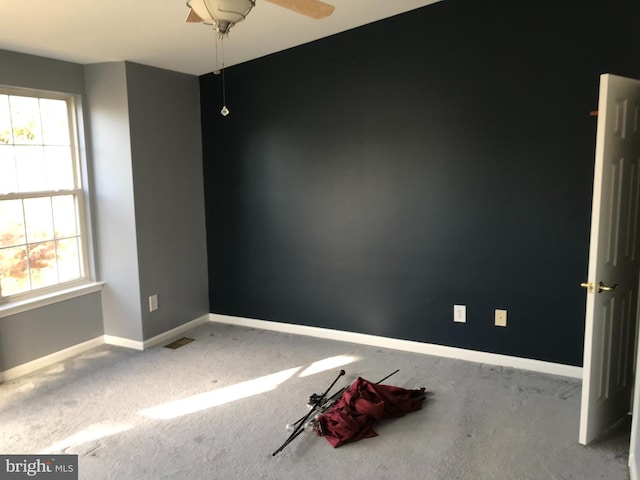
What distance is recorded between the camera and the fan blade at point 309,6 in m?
2.11

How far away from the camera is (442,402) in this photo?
10.3ft

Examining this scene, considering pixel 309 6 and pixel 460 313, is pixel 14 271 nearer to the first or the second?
pixel 309 6

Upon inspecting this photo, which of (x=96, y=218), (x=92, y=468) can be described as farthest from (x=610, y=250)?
(x=96, y=218)

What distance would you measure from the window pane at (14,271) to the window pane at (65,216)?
1.05 ft

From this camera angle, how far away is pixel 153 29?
329cm

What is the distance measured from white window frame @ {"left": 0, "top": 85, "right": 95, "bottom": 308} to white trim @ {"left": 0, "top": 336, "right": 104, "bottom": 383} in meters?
0.39

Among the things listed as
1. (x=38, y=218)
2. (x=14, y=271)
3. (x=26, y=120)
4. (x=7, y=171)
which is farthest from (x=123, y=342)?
(x=26, y=120)

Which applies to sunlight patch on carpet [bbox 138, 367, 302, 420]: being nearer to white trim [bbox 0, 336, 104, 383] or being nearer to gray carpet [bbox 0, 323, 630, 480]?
gray carpet [bbox 0, 323, 630, 480]

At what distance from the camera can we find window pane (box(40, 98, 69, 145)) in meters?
3.78

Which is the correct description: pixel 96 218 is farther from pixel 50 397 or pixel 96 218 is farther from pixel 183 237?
pixel 50 397

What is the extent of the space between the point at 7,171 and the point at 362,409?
2.80 metres

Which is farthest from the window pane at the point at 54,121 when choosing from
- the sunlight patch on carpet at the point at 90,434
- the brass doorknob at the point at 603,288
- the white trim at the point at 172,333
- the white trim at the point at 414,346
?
the brass doorknob at the point at 603,288

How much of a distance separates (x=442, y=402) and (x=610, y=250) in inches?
50.3

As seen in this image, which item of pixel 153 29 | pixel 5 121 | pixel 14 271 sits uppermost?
pixel 153 29
